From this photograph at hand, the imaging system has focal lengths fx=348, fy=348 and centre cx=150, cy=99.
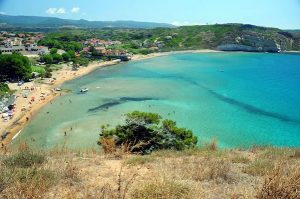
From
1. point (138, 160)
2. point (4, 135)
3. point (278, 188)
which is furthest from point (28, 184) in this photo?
point (4, 135)

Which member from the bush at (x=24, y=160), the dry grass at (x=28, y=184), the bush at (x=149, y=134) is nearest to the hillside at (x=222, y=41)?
the bush at (x=149, y=134)

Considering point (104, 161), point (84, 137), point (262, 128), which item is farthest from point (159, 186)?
point (262, 128)

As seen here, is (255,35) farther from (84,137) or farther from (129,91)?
(84,137)

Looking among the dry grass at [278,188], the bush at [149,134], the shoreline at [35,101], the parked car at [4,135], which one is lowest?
the parked car at [4,135]

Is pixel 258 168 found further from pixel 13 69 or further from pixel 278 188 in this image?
pixel 13 69

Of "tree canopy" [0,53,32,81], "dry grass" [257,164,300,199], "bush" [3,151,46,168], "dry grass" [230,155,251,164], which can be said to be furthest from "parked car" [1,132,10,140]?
"dry grass" [257,164,300,199]

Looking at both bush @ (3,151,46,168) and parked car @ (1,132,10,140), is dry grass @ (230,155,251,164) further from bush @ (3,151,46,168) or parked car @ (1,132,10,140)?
parked car @ (1,132,10,140)

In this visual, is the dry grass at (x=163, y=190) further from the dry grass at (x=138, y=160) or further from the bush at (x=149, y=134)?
the bush at (x=149, y=134)
